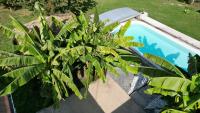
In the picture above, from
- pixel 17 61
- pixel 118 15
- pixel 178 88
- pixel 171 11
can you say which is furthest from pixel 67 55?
pixel 171 11

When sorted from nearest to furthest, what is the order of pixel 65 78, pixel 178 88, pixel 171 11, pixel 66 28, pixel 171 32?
pixel 178 88 → pixel 65 78 → pixel 66 28 → pixel 171 32 → pixel 171 11

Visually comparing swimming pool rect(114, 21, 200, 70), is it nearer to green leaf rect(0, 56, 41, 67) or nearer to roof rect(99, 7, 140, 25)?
roof rect(99, 7, 140, 25)

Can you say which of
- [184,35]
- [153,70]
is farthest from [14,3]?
[153,70]

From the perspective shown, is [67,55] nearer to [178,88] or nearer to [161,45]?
[178,88]

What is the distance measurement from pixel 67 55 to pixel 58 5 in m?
5.49

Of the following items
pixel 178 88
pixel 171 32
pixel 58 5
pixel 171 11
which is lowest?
pixel 171 32

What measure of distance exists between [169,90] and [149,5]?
10309mm

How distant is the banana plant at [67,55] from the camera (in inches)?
320

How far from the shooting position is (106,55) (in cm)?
956

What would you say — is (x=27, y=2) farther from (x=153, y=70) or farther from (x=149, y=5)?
(x=153, y=70)

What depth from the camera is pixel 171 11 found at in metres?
15.2

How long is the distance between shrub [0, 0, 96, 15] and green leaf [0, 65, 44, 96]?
18.4ft

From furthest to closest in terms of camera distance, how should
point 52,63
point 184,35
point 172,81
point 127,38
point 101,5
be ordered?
point 101,5
point 184,35
point 127,38
point 52,63
point 172,81

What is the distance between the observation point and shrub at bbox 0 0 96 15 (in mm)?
13195
